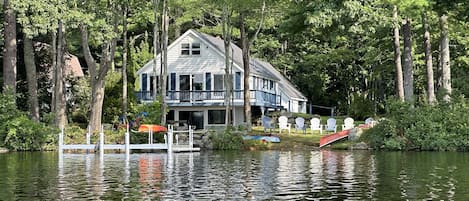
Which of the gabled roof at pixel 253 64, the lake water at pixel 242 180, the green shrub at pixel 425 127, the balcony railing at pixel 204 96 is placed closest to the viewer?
the lake water at pixel 242 180

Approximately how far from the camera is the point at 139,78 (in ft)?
163

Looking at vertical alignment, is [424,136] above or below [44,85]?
below

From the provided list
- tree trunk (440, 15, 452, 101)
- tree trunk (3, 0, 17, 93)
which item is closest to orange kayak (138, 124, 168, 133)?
tree trunk (3, 0, 17, 93)

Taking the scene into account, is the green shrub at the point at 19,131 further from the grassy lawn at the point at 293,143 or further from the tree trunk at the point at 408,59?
the tree trunk at the point at 408,59

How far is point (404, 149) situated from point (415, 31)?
10309 millimetres

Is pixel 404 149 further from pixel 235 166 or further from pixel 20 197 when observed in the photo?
pixel 20 197

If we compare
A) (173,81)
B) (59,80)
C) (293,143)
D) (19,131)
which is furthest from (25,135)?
(173,81)

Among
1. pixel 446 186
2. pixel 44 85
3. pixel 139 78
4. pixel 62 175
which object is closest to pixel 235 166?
pixel 62 175

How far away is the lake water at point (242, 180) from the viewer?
523 inches

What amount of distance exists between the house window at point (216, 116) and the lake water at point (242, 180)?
25100 mm

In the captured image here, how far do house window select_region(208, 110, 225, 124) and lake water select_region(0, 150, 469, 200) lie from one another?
25.1 metres

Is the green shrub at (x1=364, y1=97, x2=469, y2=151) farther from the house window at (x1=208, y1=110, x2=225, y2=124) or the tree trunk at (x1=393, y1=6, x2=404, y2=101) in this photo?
the house window at (x1=208, y1=110, x2=225, y2=124)

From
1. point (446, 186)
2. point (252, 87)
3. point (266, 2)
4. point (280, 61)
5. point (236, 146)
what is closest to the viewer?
point (446, 186)

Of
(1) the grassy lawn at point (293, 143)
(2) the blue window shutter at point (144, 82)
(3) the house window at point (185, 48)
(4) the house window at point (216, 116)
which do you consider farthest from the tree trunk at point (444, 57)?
(2) the blue window shutter at point (144, 82)
